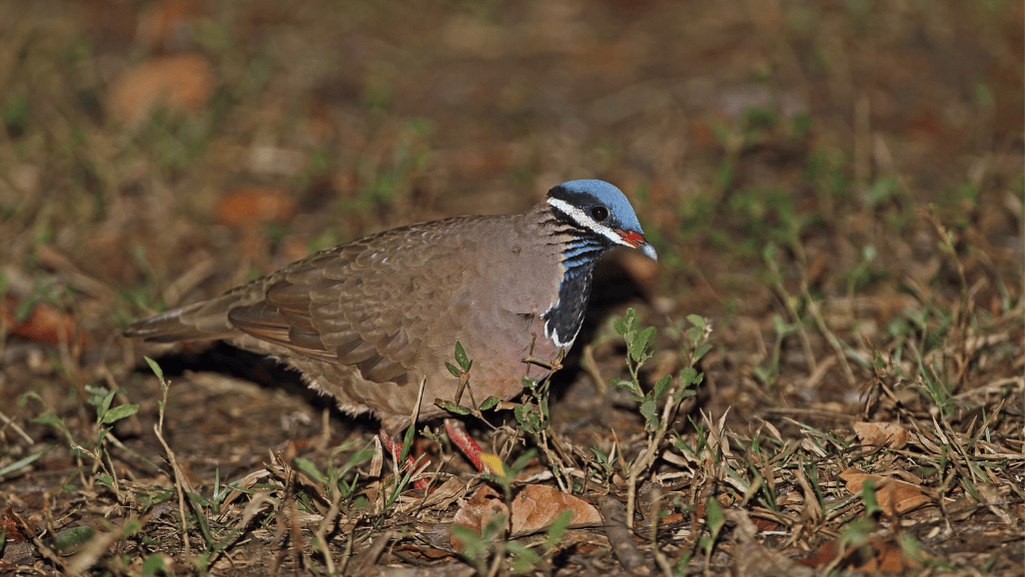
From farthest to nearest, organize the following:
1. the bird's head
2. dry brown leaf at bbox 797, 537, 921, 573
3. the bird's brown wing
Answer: the bird's brown wing
the bird's head
dry brown leaf at bbox 797, 537, 921, 573

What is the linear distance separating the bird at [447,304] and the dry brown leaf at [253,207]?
2035 mm

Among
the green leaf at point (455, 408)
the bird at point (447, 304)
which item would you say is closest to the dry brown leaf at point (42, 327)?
the bird at point (447, 304)

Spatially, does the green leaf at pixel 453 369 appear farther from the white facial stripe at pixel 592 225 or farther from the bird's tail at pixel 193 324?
the bird's tail at pixel 193 324

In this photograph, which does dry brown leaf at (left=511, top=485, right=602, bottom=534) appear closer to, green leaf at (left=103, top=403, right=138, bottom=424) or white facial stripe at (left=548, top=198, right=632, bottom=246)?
white facial stripe at (left=548, top=198, right=632, bottom=246)

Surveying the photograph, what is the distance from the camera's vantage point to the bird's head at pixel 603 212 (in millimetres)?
3865

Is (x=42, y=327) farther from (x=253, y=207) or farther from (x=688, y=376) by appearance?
(x=688, y=376)

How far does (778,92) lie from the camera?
23.1ft

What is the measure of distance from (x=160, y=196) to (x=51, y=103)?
163cm

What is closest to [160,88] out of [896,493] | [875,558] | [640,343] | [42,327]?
[42,327]

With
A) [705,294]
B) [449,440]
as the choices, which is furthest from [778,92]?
[449,440]

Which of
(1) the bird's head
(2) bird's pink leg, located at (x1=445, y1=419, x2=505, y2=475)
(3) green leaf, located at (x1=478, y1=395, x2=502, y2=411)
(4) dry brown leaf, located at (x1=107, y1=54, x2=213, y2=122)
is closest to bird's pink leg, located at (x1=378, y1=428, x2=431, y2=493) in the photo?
(2) bird's pink leg, located at (x1=445, y1=419, x2=505, y2=475)

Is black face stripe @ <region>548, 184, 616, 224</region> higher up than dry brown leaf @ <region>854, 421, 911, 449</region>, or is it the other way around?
black face stripe @ <region>548, 184, 616, 224</region>

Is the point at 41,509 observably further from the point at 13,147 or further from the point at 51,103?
the point at 51,103

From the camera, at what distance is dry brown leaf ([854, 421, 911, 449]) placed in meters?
3.67
